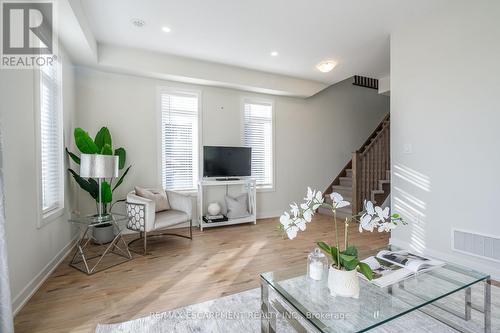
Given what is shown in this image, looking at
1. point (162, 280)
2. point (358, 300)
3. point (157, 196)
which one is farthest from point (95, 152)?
point (358, 300)

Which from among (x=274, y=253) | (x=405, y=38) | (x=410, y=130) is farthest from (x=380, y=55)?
(x=274, y=253)

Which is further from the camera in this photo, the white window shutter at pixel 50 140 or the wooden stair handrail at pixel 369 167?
the wooden stair handrail at pixel 369 167

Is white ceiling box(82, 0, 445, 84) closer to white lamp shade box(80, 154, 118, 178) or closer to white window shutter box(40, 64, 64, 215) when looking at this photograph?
white window shutter box(40, 64, 64, 215)

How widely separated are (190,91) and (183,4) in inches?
71.7

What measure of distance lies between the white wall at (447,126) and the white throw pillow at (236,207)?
2402 millimetres

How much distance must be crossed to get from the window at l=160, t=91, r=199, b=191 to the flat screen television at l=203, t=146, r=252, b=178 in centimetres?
26

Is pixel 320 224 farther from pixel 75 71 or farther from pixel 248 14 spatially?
pixel 75 71

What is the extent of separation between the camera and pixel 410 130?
9.96 ft

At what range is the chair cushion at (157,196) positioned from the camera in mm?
3524

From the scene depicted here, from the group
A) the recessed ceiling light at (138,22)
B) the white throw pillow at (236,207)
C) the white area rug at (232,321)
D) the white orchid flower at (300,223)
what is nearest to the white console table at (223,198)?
the white throw pillow at (236,207)

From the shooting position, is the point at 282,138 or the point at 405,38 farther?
the point at 282,138

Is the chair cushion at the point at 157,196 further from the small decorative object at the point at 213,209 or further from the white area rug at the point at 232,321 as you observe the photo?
the white area rug at the point at 232,321

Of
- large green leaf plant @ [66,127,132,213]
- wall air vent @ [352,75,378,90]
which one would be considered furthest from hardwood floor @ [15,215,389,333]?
wall air vent @ [352,75,378,90]

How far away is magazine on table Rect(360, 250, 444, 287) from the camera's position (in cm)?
147
